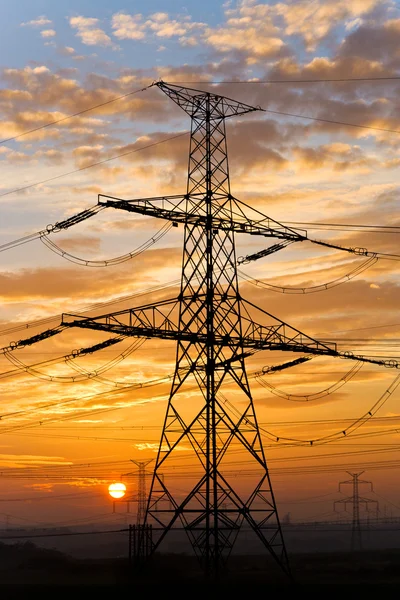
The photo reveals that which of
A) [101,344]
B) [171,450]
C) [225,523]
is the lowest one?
[225,523]

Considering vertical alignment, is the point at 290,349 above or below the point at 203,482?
above

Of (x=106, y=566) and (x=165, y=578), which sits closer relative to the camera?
(x=165, y=578)

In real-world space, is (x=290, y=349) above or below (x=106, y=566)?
above

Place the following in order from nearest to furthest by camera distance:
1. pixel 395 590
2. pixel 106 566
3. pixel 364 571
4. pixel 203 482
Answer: pixel 203 482, pixel 395 590, pixel 106 566, pixel 364 571

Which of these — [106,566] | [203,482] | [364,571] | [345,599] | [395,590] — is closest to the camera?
[203,482]

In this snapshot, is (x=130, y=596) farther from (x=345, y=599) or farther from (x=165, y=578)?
(x=345, y=599)

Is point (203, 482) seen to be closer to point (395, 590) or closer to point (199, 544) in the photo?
point (199, 544)

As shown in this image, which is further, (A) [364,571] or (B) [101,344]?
(A) [364,571]

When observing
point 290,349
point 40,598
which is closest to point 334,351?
point 290,349

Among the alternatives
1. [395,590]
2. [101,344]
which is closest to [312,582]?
[395,590]
